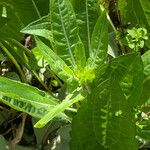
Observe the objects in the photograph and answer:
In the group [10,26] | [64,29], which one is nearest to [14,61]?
[10,26]

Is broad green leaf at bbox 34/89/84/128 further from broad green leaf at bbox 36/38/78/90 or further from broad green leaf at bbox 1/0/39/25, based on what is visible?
broad green leaf at bbox 1/0/39/25

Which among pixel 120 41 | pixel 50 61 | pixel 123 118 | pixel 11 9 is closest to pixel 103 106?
pixel 123 118

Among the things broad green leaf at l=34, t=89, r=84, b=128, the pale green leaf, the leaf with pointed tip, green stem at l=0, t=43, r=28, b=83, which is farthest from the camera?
green stem at l=0, t=43, r=28, b=83

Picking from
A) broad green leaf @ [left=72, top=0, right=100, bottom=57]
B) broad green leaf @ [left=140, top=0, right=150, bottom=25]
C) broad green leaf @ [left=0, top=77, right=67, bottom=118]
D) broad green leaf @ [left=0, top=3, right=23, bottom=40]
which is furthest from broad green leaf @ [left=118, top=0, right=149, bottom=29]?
broad green leaf @ [left=0, top=77, right=67, bottom=118]

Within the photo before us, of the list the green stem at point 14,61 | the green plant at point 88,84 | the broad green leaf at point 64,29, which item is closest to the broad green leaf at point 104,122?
the green plant at point 88,84

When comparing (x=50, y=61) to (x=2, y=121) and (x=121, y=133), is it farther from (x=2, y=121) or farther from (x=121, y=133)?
(x=2, y=121)

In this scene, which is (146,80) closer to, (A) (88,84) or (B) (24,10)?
(A) (88,84)
